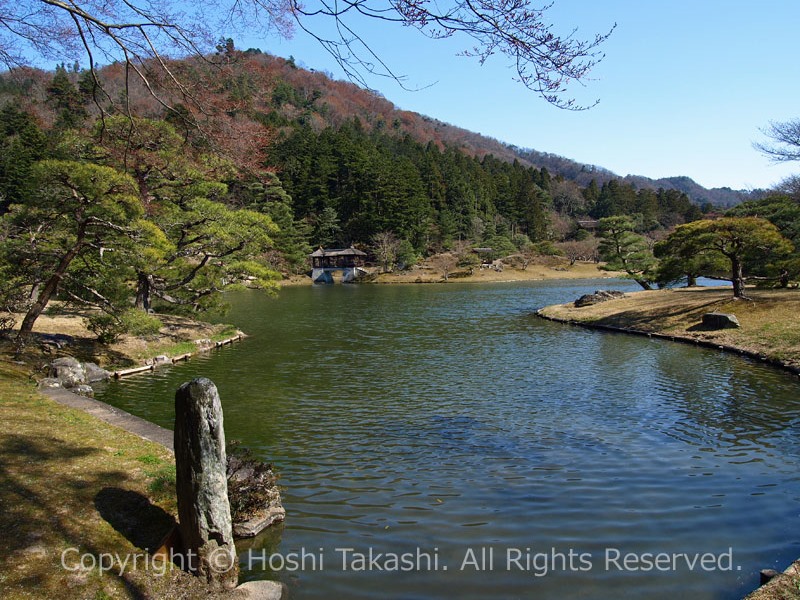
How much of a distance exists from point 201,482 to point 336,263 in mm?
61073

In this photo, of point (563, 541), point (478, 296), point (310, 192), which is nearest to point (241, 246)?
point (563, 541)

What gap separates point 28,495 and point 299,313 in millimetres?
25739

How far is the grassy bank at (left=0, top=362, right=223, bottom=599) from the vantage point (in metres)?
4.20

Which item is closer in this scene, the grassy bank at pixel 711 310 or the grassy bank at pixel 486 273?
the grassy bank at pixel 711 310

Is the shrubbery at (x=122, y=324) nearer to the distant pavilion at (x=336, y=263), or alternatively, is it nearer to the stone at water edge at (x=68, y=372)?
the stone at water edge at (x=68, y=372)

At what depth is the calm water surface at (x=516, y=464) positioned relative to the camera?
17.1 ft

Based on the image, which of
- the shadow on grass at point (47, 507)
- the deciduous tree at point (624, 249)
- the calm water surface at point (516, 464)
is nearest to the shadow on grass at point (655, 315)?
the calm water surface at point (516, 464)

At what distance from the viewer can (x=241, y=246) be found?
66.3 ft

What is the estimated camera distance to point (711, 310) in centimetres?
2158

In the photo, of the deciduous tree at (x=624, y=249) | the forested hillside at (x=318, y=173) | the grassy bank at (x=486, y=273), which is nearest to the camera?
the forested hillside at (x=318, y=173)

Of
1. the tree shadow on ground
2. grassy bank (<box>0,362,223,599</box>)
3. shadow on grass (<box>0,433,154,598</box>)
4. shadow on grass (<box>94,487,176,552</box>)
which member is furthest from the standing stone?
the tree shadow on ground

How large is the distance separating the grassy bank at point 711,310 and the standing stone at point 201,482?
1531 cm

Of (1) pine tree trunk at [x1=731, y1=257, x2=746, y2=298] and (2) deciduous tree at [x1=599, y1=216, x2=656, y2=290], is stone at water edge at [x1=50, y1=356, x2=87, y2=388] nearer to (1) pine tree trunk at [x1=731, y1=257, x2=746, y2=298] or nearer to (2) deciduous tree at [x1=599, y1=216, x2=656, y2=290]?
(1) pine tree trunk at [x1=731, y1=257, x2=746, y2=298]

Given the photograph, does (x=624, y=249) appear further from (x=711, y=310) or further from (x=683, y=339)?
(x=683, y=339)
